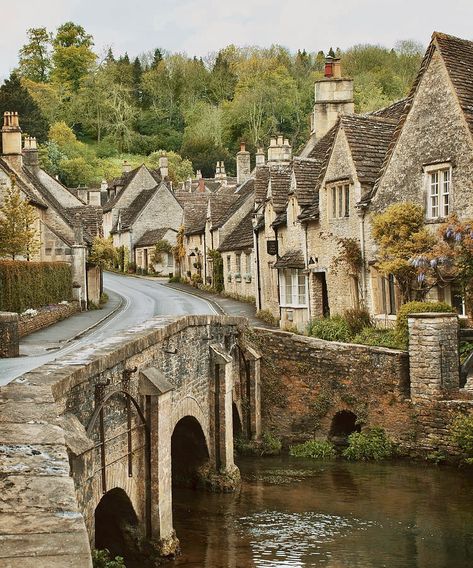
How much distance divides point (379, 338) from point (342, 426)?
290 centimetres

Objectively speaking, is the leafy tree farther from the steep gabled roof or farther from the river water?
the river water

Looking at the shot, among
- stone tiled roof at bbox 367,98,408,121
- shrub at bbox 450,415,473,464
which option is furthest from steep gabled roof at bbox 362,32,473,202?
shrub at bbox 450,415,473,464

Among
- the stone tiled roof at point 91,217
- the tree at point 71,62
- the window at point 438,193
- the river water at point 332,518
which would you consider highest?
the tree at point 71,62

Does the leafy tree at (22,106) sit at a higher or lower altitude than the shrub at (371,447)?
higher

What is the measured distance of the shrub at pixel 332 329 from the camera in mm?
29656

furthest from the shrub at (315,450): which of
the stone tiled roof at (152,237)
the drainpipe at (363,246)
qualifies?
the stone tiled roof at (152,237)

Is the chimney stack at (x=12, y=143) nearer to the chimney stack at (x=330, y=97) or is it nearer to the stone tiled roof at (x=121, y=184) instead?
the chimney stack at (x=330, y=97)

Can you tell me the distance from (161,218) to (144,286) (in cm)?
1833

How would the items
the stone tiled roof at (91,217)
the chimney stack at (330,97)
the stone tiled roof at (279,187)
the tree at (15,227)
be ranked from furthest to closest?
1. the stone tiled roof at (91,217)
2. the chimney stack at (330,97)
3. the stone tiled roof at (279,187)
4. the tree at (15,227)

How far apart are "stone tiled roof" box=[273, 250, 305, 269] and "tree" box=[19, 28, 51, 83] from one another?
125590 mm

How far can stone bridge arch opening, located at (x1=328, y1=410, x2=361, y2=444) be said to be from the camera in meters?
26.1

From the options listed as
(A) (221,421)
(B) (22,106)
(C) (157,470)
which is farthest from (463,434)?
(B) (22,106)

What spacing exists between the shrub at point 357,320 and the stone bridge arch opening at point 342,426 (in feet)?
12.7

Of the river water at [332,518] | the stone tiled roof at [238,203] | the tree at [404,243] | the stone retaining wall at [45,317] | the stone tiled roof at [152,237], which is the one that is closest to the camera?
the river water at [332,518]
